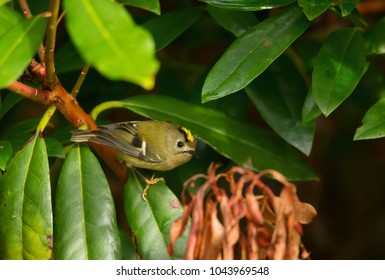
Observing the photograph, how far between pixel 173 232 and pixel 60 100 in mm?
523

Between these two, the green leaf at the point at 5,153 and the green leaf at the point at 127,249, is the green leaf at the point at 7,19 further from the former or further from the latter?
the green leaf at the point at 127,249

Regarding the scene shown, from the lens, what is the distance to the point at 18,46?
51.1 inches

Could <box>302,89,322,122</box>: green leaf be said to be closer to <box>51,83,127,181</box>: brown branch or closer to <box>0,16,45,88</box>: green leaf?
<box>51,83,127,181</box>: brown branch

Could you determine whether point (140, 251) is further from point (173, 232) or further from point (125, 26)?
point (125, 26)

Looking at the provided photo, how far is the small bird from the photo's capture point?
1.82m

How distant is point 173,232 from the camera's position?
1.33 m

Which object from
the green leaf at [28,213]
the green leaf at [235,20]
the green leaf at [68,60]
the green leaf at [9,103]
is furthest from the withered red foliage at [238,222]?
the green leaf at [68,60]

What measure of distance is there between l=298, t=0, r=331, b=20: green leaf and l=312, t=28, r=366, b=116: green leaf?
13 cm

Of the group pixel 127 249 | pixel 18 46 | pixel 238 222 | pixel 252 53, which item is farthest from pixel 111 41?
pixel 127 249

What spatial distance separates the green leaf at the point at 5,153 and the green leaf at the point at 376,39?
2.98 feet

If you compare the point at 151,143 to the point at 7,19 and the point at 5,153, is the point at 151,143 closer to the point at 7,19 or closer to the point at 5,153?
the point at 5,153

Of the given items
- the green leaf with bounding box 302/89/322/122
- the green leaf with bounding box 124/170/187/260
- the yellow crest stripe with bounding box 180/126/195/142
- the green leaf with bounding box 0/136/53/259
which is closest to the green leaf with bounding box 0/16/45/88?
the green leaf with bounding box 0/136/53/259

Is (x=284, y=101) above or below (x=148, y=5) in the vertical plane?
below

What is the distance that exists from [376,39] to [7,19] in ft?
2.94
